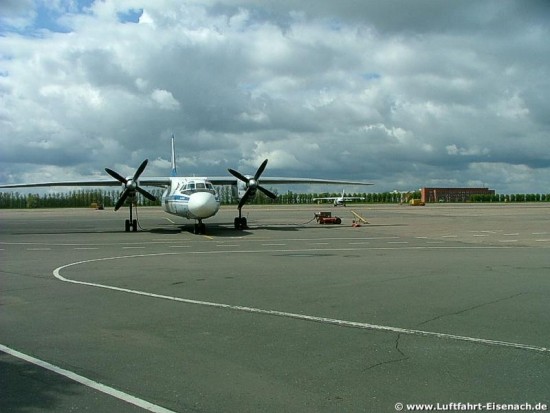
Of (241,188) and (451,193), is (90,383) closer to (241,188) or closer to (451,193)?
(241,188)

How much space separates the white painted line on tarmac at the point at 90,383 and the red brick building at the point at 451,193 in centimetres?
17806

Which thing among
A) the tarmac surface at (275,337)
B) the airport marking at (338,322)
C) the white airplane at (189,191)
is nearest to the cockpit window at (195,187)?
the white airplane at (189,191)

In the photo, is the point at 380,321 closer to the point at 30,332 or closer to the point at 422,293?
the point at 422,293

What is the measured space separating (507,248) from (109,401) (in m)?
19.6

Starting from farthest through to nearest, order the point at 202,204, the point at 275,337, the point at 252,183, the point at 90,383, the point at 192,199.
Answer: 1. the point at 252,183
2. the point at 192,199
3. the point at 202,204
4. the point at 275,337
5. the point at 90,383

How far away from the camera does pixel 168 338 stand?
768cm

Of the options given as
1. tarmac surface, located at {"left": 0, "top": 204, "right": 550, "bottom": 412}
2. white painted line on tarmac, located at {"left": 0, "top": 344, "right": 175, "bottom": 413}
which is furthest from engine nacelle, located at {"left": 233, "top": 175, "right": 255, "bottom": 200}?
white painted line on tarmac, located at {"left": 0, "top": 344, "right": 175, "bottom": 413}

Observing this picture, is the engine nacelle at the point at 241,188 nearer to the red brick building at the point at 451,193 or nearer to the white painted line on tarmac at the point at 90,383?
the white painted line on tarmac at the point at 90,383

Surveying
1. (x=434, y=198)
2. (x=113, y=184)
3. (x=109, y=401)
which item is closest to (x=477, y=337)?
(x=109, y=401)

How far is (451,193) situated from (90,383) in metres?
195

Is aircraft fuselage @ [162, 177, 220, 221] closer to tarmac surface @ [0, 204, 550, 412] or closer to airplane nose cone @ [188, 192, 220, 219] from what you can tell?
airplane nose cone @ [188, 192, 220, 219]

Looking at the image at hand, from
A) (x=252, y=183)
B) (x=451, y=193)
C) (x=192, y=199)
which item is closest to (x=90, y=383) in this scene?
(x=192, y=199)

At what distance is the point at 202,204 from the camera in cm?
2869

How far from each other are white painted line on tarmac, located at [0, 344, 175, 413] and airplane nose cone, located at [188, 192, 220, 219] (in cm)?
2163
